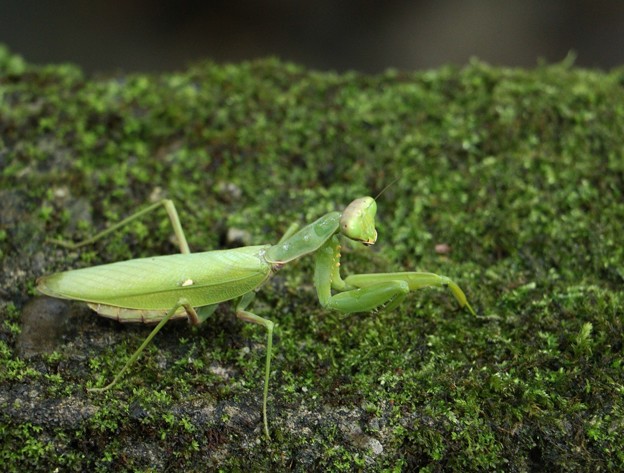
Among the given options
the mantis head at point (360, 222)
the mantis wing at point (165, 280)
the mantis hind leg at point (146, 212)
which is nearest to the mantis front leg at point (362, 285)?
the mantis head at point (360, 222)

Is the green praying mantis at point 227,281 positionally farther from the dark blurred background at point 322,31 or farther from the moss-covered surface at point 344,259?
the dark blurred background at point 322,31

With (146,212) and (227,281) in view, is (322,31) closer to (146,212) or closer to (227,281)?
(146,212)

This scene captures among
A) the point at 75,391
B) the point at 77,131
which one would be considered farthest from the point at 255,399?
the point at 77,131

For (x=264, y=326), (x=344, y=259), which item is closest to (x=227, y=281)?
(x=264, y=326)

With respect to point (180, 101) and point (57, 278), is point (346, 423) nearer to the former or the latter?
point (57, 278)

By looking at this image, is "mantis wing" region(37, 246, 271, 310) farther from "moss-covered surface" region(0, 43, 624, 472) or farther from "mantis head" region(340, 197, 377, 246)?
"mantis head" region(340, 197, 377, 246)

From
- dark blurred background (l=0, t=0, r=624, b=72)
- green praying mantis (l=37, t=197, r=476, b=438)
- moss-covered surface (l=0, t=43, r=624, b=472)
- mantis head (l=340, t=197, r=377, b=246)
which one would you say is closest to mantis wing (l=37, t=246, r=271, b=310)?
green praying mantis (l=37, t=197, r=476, b=438)
